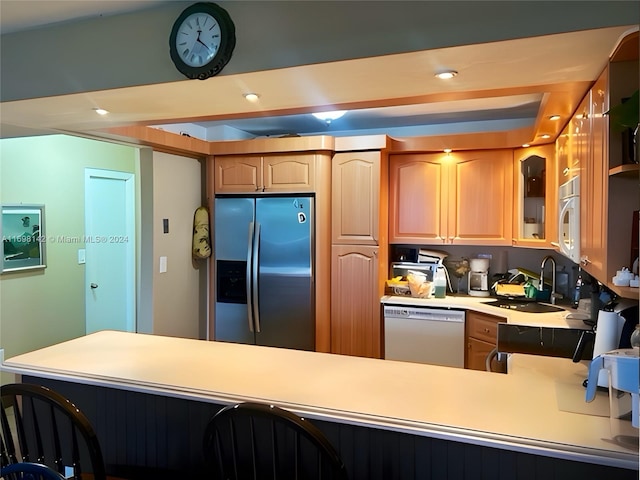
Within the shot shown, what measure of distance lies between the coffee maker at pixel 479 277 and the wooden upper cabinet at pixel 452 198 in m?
0.24

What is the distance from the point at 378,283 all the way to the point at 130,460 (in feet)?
7.33

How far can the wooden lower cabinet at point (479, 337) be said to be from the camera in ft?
10.6

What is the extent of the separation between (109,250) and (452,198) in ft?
10.2

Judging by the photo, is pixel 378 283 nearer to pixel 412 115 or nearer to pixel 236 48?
pixel 412 115

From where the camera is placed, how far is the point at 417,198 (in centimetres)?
384

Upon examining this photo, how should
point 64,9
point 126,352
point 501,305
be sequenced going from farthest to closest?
point 501,305, point 126,352, point 64,9

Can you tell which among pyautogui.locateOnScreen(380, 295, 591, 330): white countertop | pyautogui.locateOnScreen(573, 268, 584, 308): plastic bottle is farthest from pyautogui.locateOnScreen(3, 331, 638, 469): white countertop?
pyautogui.locateOnScreen(573, 268, 584, 308): plastic bottle

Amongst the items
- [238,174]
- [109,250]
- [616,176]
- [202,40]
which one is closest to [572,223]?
[616,176]

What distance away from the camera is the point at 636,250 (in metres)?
1.46

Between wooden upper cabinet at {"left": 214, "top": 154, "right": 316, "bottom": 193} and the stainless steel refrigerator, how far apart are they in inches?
3.6

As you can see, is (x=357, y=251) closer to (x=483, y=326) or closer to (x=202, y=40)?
(x=483, y=326)

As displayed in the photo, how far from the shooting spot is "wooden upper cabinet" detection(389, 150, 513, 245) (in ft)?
11.9

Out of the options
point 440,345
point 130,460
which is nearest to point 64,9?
point 130,460

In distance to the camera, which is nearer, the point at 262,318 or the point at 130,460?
the point at 130,460
